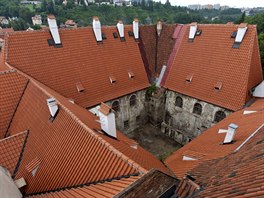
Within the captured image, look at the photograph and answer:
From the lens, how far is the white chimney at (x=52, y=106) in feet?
34.2

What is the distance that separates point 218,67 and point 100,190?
16312 millimetres

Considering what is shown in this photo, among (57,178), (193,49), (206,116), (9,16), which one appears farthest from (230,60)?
(9,16)

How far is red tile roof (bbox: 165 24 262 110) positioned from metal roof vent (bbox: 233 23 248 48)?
12.2 inches

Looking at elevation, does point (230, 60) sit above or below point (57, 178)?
above

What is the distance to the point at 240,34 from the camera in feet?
57.2

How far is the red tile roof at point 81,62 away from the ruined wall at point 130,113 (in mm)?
1024

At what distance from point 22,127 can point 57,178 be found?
511 cm

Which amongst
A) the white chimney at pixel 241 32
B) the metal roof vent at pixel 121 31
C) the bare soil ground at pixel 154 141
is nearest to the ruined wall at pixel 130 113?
the bare soil ground at pixel 154 141

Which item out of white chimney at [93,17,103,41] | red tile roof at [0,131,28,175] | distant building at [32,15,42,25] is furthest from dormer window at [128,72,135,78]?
distant building at [32,15,42,25]

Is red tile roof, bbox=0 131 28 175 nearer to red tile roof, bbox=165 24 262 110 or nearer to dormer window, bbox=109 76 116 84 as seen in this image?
dormer window, bbox=109 76 116 84

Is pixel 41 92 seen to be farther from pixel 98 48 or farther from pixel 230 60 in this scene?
pixel 230 60

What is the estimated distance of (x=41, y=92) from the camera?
11.9 metres

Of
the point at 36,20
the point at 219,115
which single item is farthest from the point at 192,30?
the point at 36,20

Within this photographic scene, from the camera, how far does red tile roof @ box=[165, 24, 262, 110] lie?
16.9m
